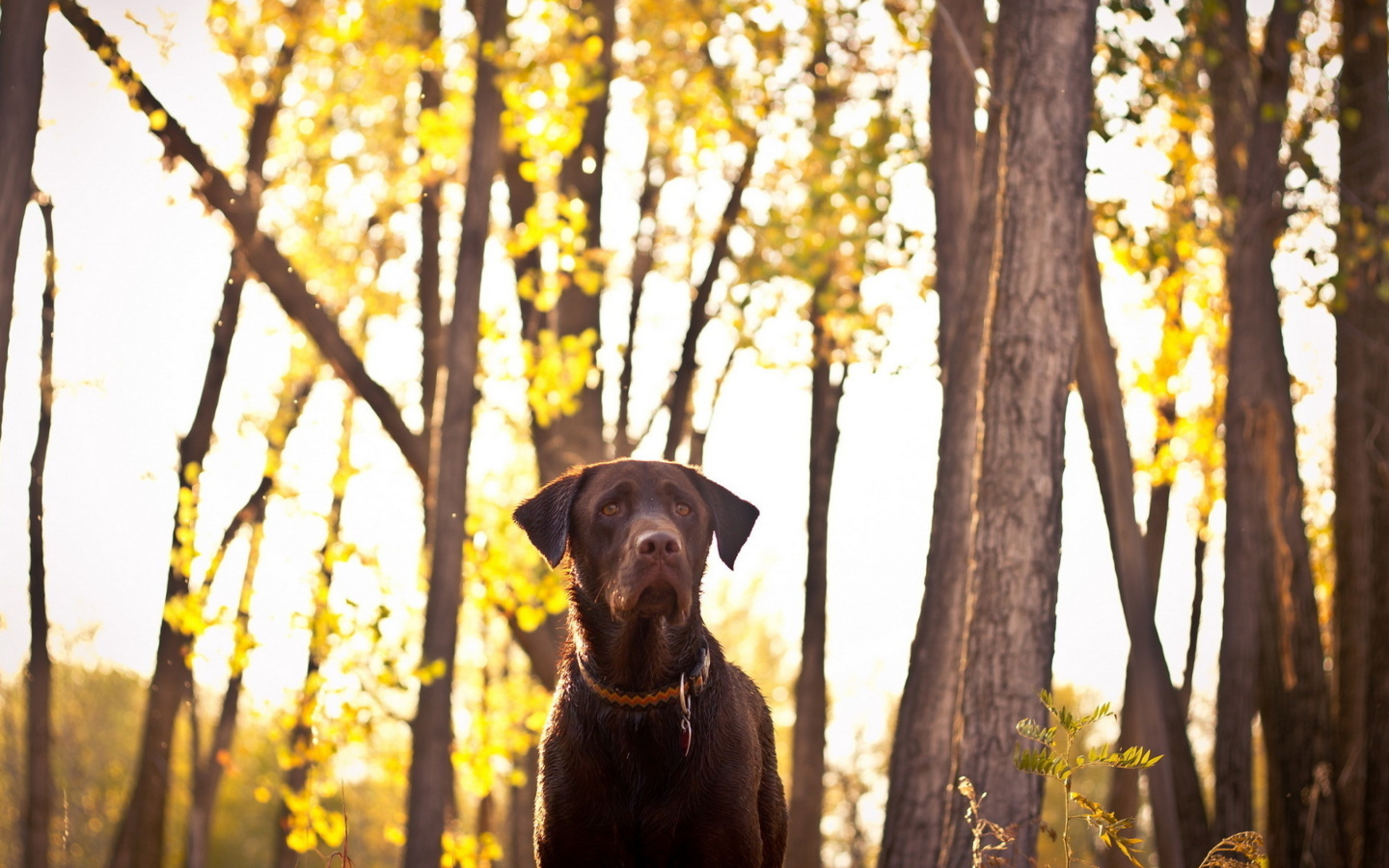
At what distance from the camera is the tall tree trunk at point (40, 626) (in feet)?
46.2

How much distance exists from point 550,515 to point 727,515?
2.44 ft

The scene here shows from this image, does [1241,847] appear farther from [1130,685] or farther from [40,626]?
[40,626]

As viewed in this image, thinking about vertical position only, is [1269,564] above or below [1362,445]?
below

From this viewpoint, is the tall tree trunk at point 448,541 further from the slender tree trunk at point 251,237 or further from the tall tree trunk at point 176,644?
the tall tree trunk at point 176,644

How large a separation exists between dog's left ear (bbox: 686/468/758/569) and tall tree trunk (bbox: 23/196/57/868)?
36.6ft

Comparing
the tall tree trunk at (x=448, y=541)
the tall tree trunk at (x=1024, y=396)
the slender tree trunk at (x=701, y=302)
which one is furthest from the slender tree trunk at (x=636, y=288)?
the tall tree trunk at (x=1024, y=396)

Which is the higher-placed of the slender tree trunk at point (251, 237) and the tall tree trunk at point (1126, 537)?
the slender tree trunk at point (251, 237)

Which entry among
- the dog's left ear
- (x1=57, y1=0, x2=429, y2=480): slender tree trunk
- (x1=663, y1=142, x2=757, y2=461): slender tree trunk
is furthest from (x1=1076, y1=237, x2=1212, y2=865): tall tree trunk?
(x1=663, y1=142, x2=757, y2=461): slender tree trunk

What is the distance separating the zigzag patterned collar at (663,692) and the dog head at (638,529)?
21 cm

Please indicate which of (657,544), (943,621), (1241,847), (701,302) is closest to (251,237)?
(943,621)

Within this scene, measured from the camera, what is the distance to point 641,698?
468 cm

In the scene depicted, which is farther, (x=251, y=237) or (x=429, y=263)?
(x=429, y=263)

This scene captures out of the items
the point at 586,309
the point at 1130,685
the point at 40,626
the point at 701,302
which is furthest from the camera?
the point at 701,302

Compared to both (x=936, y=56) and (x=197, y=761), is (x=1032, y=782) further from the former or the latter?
(x=197, y=761)
